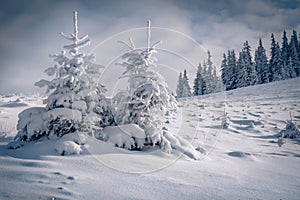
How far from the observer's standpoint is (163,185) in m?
5.41

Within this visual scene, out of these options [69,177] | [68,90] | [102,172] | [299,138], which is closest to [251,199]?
[102,172]

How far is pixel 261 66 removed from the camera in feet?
181

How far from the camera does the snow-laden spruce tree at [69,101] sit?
760 cm

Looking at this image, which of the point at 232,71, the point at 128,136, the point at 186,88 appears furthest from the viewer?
the point at 232,71

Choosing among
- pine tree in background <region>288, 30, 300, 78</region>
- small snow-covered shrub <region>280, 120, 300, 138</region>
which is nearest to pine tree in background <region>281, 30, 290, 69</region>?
pine tree in background <region>288, 30, 300, 78</region>

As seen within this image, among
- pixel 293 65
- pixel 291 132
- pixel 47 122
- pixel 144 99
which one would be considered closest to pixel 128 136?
pixel 144 99

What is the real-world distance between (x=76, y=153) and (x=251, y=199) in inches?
198

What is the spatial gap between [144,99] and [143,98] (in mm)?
350

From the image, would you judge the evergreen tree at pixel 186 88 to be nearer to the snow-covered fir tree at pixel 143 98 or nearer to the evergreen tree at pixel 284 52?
the evergreen tree at pixel 284 52

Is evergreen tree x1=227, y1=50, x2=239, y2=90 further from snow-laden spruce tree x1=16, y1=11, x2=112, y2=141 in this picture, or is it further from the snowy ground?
snow-laden spruce tree x1=16, y1=11, x2=112, y2=141

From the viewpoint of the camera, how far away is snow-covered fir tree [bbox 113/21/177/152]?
8.25 meters

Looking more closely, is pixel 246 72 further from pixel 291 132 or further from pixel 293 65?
pixel 291 132

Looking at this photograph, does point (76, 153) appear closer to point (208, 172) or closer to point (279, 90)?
point (208, 172)

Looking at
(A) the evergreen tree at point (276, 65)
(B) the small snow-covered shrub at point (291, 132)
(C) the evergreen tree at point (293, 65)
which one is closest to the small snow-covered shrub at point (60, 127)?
(B) the small snow-covered shrub at point (291, 132)
